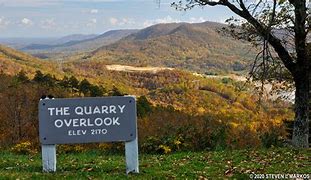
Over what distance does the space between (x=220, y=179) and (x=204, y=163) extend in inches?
81.9

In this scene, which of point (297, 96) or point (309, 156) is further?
point (297, 96)

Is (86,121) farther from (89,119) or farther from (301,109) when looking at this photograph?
(301,109)

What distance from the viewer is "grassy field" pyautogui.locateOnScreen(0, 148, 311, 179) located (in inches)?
349

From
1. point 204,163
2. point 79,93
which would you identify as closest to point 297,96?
point 204,163

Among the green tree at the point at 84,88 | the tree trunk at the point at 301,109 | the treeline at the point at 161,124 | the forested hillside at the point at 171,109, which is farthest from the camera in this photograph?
the green tree at the point at 84,88

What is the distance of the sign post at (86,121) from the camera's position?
9.01 metres

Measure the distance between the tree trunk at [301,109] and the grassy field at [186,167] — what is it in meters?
1.99

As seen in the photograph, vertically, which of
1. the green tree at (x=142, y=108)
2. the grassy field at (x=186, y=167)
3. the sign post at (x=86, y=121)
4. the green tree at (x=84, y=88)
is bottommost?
the green tree at (x=142, y=108)

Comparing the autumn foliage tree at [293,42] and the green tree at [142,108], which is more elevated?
the autumn foliage tree at [293,42]

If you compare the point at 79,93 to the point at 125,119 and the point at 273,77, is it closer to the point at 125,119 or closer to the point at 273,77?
the point at 273,77

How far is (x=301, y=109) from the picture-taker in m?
14.1

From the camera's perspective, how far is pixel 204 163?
35.8 feet
